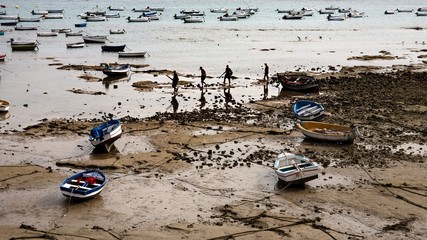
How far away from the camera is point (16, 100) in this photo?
38250 millimetres

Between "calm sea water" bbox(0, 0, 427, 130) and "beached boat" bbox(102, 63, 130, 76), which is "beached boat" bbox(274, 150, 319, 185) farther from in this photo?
"beached boat" bbox(102, 63, 130, 76)

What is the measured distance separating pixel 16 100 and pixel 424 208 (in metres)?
28.7

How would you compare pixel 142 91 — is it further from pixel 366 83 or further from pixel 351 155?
pixel 351 155

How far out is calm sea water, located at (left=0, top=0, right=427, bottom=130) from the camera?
3728 centimetres

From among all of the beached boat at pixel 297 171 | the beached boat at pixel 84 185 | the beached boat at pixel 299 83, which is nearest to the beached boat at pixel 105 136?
the beached boat at pixel 84 185

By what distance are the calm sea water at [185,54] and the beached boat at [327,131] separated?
981 cm

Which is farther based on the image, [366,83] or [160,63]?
[160,63]

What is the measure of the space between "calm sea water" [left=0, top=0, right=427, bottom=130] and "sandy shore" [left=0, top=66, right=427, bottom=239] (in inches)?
188

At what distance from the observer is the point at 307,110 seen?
32312 millimetres

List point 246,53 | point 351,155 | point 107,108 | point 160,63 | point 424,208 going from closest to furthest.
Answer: point 424,208 → point 351,155 → point 107,108 → point 160,63 → point 246,53

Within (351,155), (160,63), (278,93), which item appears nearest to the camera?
(351,155)

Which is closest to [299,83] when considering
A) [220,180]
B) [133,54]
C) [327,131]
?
[327,131]

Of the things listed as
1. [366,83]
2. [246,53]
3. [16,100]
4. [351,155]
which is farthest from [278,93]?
[246,53]

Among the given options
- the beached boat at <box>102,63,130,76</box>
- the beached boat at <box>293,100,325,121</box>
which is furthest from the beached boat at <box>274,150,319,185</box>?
the beached boat at <box>102,63,130,76</box>
